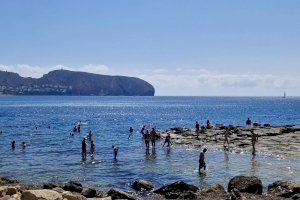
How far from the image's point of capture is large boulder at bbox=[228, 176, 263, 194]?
25859mm

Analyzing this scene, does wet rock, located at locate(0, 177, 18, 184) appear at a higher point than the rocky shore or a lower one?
lower

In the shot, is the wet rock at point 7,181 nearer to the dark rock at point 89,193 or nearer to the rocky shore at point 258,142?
the dark rock at point 89,193

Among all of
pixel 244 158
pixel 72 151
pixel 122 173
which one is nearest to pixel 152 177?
pixel 122 173

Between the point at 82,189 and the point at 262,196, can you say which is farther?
the point at 82,189

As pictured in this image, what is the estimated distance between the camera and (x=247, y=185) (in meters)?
26.0

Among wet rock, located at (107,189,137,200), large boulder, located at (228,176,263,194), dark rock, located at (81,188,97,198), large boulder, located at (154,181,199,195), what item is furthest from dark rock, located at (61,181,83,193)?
large boulder, located at (228,176,263,194)

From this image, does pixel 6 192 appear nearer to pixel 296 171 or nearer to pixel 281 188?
pixel 281 188

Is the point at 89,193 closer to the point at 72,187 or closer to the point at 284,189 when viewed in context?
the point at 72,187

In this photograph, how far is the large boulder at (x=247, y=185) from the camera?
1018 inches

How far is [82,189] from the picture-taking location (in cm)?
2711

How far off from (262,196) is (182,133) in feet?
132

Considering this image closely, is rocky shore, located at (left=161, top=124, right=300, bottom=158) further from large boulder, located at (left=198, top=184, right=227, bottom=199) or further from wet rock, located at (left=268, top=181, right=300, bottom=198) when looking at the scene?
large boulder, located at (left=198, top=184, right=227, bottom=199)

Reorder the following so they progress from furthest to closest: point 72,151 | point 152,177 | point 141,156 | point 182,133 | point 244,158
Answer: point 182,133 < point 72,151 < point 141,156 < point 244,158 < point 152,177

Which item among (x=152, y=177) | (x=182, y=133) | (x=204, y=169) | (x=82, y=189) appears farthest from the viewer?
(x=182, y=133)
